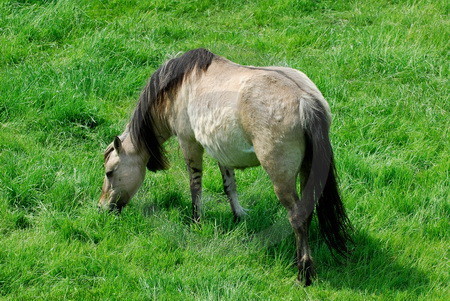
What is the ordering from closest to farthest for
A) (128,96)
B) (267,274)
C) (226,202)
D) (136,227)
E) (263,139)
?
(263,139) → (267,274) → (136,227) → (226,202) → (128,96)

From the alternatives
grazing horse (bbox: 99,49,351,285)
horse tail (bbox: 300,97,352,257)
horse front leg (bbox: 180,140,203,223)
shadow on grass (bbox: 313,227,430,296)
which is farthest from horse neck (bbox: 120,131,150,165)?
shadow on grass (bbox: 313,227,430,296)

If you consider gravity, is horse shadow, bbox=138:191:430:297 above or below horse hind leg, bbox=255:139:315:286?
below

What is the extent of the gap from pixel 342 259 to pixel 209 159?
204cm

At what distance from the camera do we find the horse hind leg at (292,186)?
4910 mm

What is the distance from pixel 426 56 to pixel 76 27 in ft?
15.2

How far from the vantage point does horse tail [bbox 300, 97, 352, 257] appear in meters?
4.82

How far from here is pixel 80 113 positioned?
7.40m

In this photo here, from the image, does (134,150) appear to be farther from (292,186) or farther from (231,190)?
(292,186)

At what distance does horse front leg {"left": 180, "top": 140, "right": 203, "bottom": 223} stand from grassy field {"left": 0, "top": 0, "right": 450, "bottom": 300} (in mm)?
153

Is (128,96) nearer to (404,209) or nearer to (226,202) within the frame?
(226,202)

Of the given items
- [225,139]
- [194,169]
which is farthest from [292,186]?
[194,169]

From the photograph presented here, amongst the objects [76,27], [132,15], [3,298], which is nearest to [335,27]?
[132,15]

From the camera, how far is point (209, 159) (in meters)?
6.95

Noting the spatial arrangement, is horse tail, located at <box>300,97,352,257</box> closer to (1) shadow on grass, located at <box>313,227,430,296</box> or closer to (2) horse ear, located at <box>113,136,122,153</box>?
(1) shadow on grass, located at <box>313,227,430,296</box>
